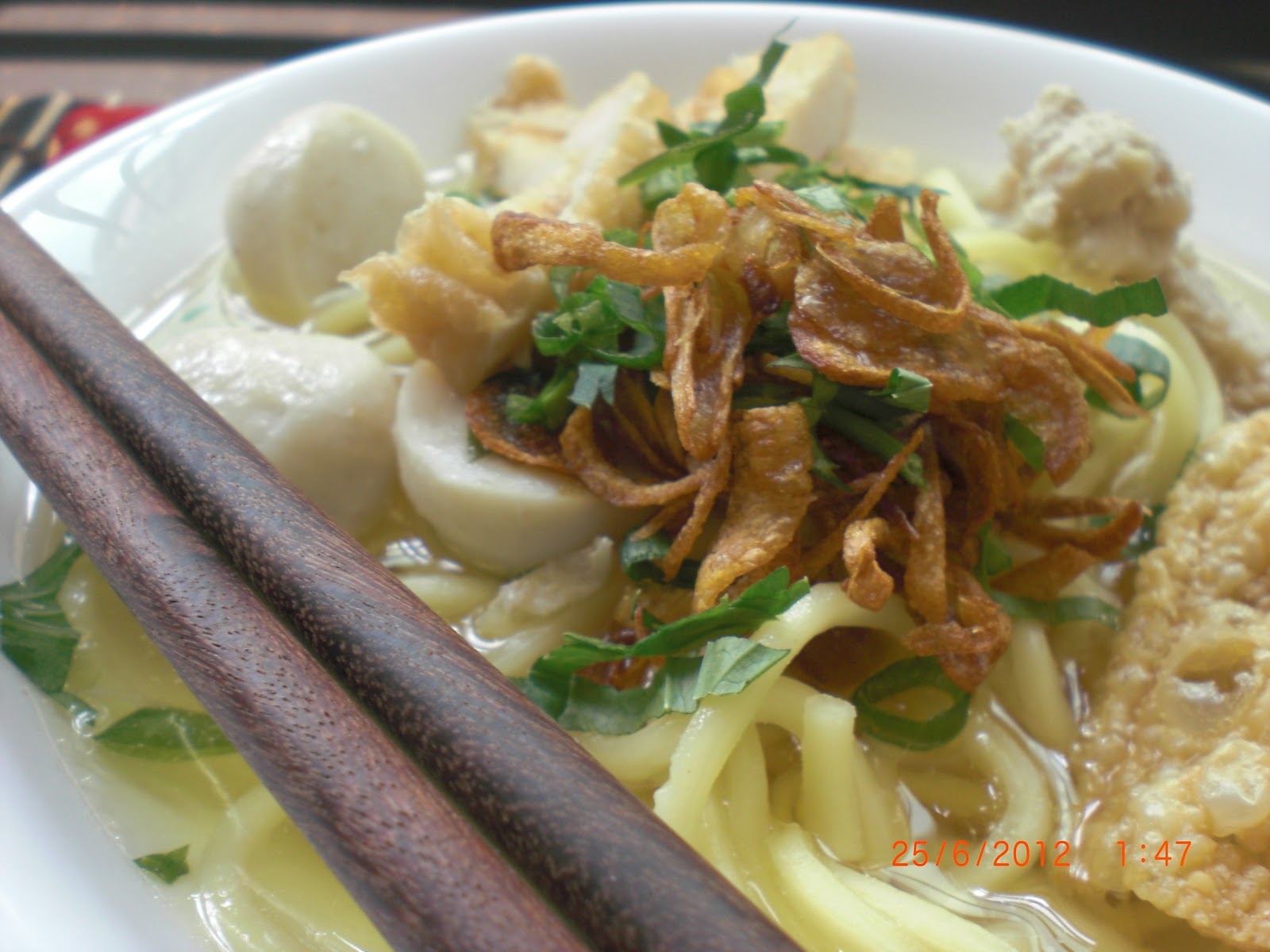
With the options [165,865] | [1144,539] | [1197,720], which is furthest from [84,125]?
[1197,720]

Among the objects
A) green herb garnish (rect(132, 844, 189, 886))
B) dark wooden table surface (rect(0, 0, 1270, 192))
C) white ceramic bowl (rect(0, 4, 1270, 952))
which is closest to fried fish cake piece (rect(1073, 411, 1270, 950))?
Answer: white ceramic bowl (rect(0, 4, 1270, 952))

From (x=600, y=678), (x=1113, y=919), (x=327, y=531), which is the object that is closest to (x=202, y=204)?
(x=327, y=531)

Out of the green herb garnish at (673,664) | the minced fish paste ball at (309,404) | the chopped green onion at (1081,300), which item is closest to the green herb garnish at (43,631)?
the minced fish paste ball at (309,404)

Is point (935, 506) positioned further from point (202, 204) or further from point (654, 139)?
point (202, 204)

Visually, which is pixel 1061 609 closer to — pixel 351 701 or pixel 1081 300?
pixel 1081 300

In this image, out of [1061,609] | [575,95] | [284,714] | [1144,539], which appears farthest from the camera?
[575,95]

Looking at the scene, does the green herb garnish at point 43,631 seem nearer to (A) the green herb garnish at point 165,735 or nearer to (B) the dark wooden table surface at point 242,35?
(A) the green herb garnish at point 165,735
